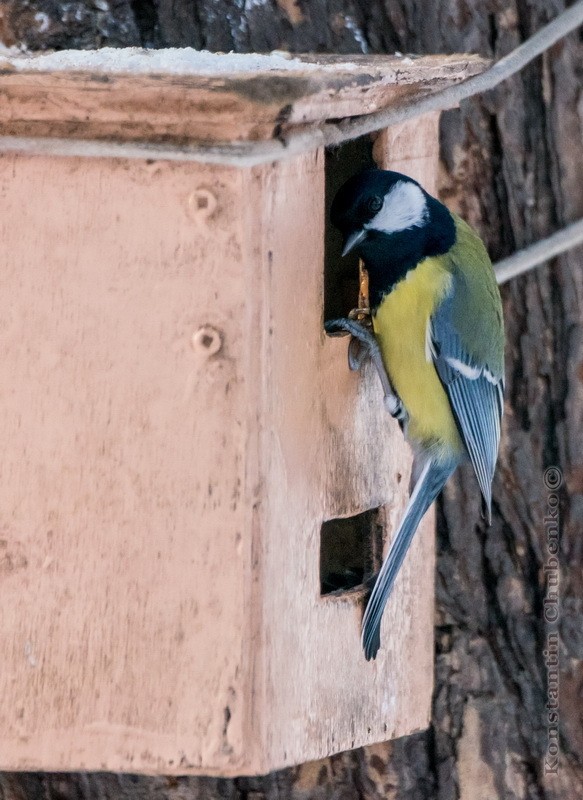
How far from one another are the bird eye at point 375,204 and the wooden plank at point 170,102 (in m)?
0.28

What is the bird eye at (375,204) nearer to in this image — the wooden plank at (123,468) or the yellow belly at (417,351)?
the yellow belly at (417,351)

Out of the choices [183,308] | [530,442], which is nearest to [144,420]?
[183,308]

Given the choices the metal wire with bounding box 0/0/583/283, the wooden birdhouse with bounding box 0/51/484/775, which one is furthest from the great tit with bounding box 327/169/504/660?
the wooden birdhouse with bounding box 0/51/484/775

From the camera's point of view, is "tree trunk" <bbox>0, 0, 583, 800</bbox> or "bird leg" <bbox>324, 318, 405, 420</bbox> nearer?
"bird leg" <bbox>324, 318, 405, 420</bbox>

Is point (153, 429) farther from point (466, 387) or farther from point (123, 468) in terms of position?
point (466, 387)

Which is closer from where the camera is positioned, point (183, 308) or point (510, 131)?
point (183, 308)

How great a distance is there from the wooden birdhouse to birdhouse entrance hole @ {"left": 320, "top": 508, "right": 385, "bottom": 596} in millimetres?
307

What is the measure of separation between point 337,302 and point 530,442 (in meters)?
0.44

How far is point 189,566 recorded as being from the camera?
1.33m

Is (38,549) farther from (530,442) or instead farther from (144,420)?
(530,442)

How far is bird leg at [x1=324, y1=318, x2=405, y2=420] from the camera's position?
1.62 metres

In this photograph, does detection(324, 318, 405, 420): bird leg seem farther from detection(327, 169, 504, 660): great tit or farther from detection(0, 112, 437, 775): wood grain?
detection(0, 112, 437, 775): wood grain

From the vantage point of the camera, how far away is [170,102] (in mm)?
1210

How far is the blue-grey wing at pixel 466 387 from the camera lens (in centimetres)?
177
